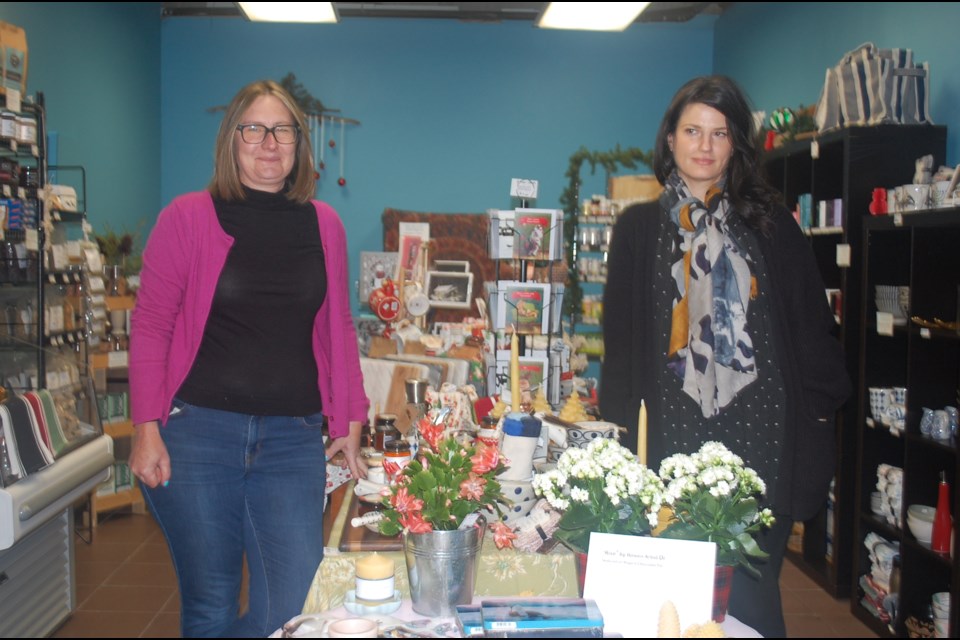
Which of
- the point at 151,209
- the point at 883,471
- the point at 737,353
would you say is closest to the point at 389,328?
the point at 883,471

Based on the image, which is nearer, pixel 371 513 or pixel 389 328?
pixel 371 513

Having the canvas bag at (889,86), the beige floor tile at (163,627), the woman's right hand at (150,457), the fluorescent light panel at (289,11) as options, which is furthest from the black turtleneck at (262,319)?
the fluorescent light panel at (289,11)

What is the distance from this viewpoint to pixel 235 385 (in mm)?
1985

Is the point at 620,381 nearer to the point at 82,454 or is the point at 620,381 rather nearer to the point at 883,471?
the point at 82,454

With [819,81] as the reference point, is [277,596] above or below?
below

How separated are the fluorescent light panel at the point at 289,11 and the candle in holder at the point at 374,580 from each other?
4.88 meters

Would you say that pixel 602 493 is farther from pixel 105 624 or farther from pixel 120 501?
pixel 120 501

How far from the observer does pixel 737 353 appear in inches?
73.0

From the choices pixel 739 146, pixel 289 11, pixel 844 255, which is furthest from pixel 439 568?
pixel 289 11

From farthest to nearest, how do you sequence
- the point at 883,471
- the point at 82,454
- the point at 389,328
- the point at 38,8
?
the point at 38,8
the point at 389,328
the point at 883,471
the point at 82,454

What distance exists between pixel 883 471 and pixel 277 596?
300cm

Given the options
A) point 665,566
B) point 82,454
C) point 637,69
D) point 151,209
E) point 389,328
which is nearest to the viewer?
point 665,566

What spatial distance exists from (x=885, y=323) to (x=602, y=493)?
9.67 ft

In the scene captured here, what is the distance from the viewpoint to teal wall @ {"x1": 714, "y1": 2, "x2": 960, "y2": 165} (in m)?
4.21
